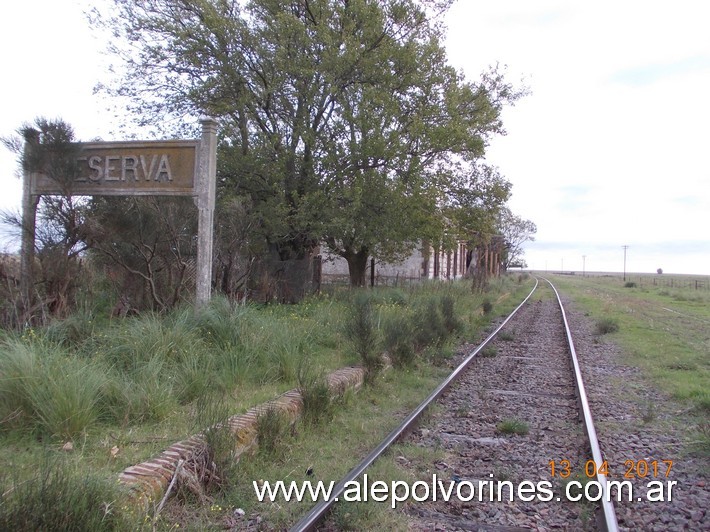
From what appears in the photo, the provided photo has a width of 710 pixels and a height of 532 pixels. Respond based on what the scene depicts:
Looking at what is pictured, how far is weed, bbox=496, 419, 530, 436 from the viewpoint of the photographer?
621cm

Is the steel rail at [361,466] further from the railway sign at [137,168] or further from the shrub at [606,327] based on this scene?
the shrub at [606,327]

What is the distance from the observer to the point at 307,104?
16.2 metres

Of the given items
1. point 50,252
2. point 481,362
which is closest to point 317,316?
point 481,362

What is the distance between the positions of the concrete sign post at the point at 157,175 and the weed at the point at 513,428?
543 cm

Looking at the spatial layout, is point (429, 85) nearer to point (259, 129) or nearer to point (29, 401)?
point (259, 129)

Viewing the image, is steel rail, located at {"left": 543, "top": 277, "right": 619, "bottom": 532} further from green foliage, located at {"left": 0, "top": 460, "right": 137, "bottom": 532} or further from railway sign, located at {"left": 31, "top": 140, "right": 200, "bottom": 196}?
railway sign, located at {"left": 31, "top": 140, "right": 200, "bottom": 196}

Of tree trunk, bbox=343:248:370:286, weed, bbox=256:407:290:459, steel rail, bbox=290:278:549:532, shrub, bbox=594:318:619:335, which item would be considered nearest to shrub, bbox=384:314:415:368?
steel rail, bbox=290:278:549:532

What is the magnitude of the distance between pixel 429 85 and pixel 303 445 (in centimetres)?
1518

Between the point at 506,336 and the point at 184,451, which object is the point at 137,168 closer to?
the point at 184,451

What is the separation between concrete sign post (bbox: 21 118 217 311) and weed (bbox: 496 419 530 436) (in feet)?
17.8

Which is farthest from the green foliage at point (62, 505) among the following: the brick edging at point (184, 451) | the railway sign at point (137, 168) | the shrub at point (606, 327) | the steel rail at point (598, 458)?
the shrub at point (606, 327)

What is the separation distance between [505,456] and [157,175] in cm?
756

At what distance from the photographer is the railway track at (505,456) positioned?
4.09 metres

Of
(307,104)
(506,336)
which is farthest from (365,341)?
(307,104)
